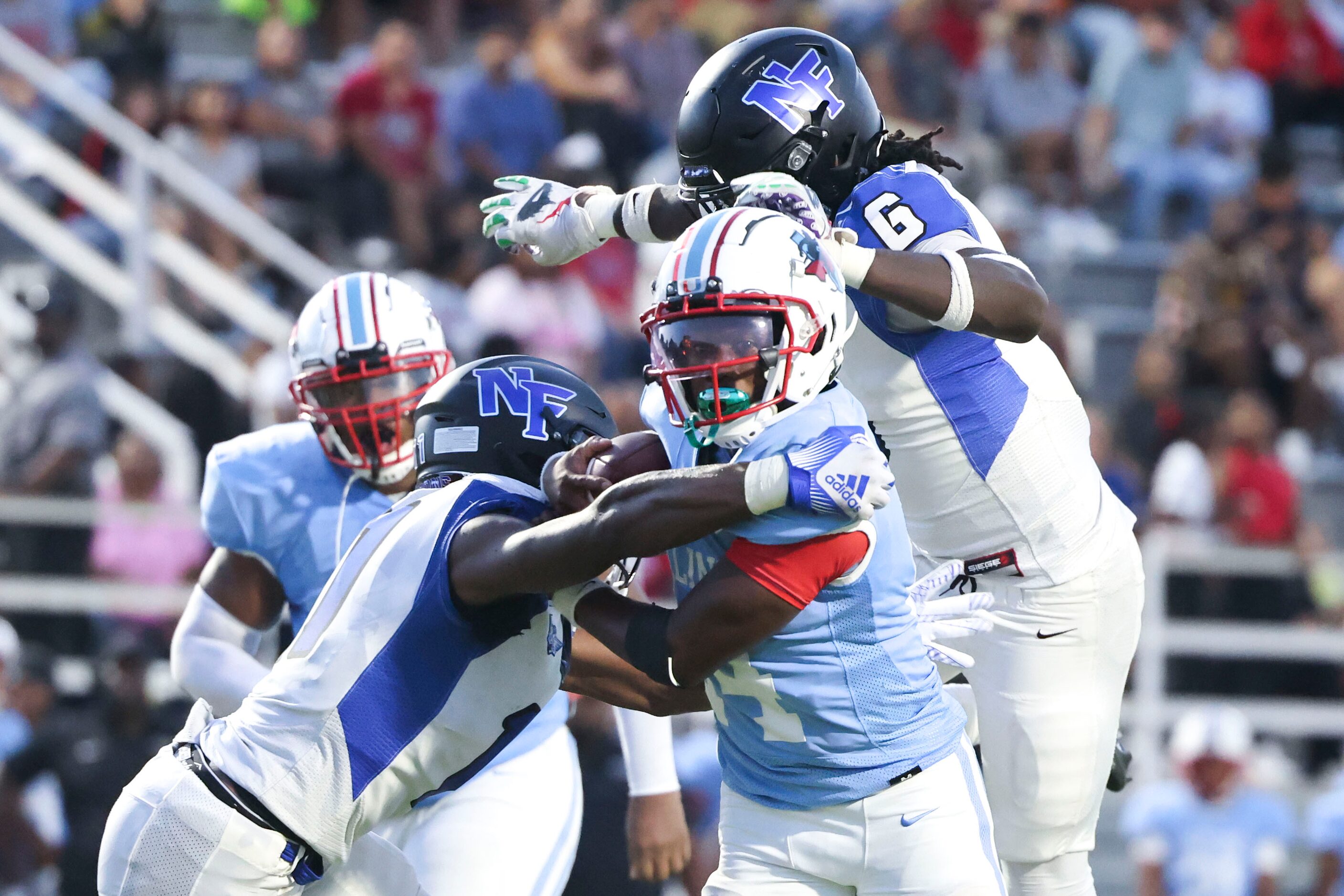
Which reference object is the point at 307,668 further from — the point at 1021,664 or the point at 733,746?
the point at 1021,664

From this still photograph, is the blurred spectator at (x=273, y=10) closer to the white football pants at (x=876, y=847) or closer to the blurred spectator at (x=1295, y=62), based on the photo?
the blurred spectator at (x=1295, y=62)

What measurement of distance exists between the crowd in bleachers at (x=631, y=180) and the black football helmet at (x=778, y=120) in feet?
12.9

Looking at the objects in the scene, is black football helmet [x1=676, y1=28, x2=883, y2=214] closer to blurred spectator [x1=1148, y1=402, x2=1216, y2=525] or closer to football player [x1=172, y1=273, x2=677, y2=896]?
football player [x1=172, y1=273, x2=677, y2=896]

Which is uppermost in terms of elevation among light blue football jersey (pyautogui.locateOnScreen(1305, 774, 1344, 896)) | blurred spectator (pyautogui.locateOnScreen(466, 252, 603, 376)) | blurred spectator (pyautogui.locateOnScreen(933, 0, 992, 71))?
blurred spectator (pyautogui.locateOnScreen(933, 0, 992, 71))

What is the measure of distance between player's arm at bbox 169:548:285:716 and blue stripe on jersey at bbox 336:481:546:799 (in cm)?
112

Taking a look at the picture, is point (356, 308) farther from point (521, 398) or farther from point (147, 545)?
point (147, 545)

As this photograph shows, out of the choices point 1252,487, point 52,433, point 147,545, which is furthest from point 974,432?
point 1252,487

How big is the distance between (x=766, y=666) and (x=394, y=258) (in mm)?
6928

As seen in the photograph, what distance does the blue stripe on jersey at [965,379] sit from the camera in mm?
4371

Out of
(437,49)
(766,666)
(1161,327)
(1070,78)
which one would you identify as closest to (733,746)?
(766,666)

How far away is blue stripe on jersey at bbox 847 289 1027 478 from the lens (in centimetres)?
437

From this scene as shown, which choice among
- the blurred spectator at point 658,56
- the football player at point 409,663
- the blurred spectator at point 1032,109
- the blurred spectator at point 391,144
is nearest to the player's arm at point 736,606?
the football player at point 409,663

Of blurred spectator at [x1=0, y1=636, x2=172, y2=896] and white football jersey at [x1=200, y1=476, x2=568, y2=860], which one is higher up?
white football jersey at [x1=200, y1=476, x2=568, y2=860]

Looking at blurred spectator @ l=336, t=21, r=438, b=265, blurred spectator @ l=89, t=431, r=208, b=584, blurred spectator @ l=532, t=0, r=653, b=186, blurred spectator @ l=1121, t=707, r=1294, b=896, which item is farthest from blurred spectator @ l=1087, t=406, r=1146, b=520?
blurred spectator @ l=89, t=431, r=208, b=584
